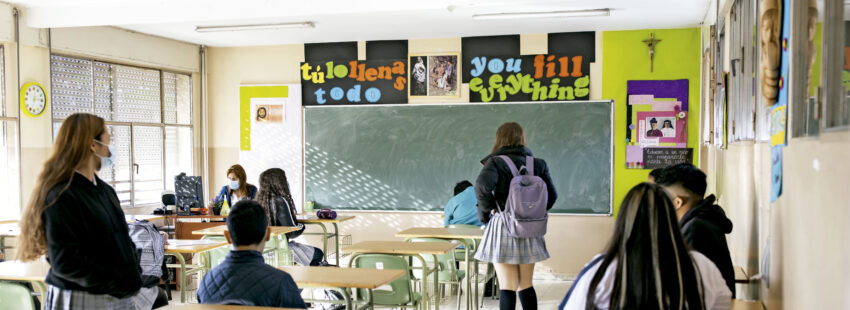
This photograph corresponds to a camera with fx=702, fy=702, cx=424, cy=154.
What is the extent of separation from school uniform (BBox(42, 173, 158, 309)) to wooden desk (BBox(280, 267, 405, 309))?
0.94 meters

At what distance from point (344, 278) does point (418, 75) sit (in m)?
4.29

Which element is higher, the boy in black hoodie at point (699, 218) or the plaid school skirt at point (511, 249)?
the boy in black hoodie at point (699, 218)

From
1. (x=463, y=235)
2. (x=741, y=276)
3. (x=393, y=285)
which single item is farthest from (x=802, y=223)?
(x=463, y=235)

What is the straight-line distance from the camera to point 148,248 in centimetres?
309

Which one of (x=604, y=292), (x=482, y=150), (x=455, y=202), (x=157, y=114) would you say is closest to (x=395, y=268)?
(x=455, y=202)

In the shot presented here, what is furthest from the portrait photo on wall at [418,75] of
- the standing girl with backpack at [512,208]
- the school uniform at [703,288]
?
the school uniform at [703,288]

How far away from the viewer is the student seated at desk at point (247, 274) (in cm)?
260

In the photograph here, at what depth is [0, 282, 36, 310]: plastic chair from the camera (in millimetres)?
3330

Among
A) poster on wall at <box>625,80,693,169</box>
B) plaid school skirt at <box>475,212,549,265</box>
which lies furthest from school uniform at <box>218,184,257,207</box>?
poster on wall at <box>625,80,693,169</box>

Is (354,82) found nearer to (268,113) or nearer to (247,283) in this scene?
(268,113)

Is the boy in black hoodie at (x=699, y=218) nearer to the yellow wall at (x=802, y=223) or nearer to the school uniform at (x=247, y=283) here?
the yellow wall at (x=802, y=223)

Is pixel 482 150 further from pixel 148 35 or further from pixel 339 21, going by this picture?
pixel 148 35

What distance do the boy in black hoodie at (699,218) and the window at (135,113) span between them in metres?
5.49

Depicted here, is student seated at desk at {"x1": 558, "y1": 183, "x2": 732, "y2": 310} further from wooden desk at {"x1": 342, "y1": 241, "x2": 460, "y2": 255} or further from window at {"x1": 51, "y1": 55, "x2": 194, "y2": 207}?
window at {"x1": 51, "y1": 55, "x2": 194, "y2": 207}
